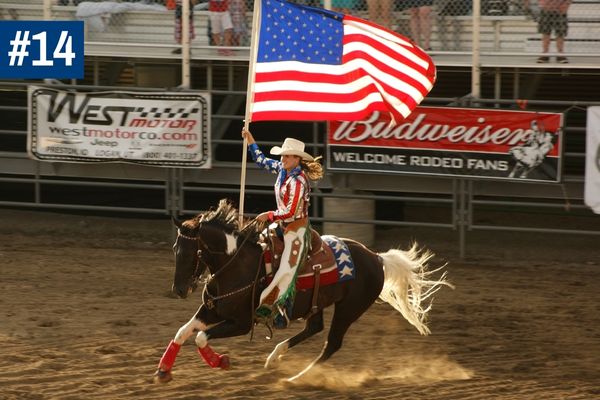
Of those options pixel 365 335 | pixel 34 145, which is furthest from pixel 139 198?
pixel 365 335

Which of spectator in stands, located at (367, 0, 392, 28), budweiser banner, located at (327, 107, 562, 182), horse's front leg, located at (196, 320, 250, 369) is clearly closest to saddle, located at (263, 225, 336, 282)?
horse's front leg, located at (196, 320, 250, 369)

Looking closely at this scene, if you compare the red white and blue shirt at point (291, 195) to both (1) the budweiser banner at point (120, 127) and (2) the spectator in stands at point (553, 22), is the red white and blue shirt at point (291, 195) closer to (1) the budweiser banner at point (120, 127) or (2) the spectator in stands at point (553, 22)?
(1) the budweiser banner at point (120, 127)

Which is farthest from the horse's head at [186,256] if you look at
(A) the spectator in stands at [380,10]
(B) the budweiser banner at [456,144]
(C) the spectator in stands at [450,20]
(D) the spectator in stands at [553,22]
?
(D) the spectator in stands at [553,22]

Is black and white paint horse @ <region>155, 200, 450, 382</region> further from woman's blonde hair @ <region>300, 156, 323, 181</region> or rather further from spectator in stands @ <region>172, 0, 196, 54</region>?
spectator in stands @ <region>172, 0, 196, 54</region>

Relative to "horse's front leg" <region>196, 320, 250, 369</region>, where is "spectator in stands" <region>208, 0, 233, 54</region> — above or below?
above

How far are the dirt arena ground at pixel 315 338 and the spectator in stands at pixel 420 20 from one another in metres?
2.63

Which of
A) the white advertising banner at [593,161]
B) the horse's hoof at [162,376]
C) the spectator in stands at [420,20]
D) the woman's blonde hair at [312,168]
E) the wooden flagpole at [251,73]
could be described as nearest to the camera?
the horse's hoof at [162,376]

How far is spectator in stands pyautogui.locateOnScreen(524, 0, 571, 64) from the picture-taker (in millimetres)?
12234

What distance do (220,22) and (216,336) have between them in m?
6.99

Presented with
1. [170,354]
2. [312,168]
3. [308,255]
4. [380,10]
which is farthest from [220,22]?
[170,354]

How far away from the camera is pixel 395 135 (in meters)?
12.3

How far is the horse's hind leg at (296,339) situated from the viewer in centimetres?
786

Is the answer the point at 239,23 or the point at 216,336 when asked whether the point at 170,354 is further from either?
the point at 239,23

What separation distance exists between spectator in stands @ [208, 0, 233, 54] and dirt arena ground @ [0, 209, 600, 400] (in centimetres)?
271
